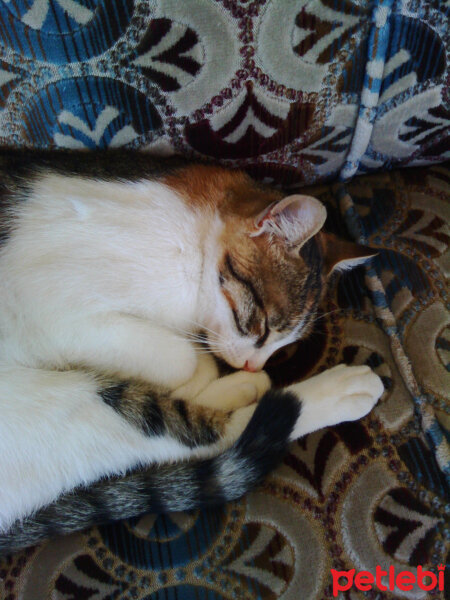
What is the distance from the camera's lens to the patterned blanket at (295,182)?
840mm

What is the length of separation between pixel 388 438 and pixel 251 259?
466 millimetres

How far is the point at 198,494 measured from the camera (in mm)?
862

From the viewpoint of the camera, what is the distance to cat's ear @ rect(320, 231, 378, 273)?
3.50ft

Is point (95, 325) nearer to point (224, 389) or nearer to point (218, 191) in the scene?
point (224, 389)

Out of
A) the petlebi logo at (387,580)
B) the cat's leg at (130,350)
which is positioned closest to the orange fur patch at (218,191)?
the cat's leg at (130,350)

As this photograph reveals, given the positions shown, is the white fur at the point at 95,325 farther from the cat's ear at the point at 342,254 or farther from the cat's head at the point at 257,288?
the cat's ear at the point at 342,254

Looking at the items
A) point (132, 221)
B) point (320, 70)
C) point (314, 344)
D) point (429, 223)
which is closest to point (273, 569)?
point (314, 344)

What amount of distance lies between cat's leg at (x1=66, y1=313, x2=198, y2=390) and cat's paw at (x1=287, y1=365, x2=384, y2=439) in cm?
25

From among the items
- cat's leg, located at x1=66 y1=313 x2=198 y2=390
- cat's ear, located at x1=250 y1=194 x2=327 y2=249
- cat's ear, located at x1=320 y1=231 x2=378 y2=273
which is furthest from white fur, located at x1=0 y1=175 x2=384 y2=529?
cat's ear, located at x1=320 y1=231 x2=378 y2=273

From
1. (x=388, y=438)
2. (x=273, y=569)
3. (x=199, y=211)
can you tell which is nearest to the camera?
(x=273, y=569)

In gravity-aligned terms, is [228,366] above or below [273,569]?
above

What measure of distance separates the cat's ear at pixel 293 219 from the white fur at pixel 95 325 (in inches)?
4.7

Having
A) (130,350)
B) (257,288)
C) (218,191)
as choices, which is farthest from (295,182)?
(130,350)

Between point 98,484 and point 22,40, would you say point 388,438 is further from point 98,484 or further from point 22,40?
point 22,40
